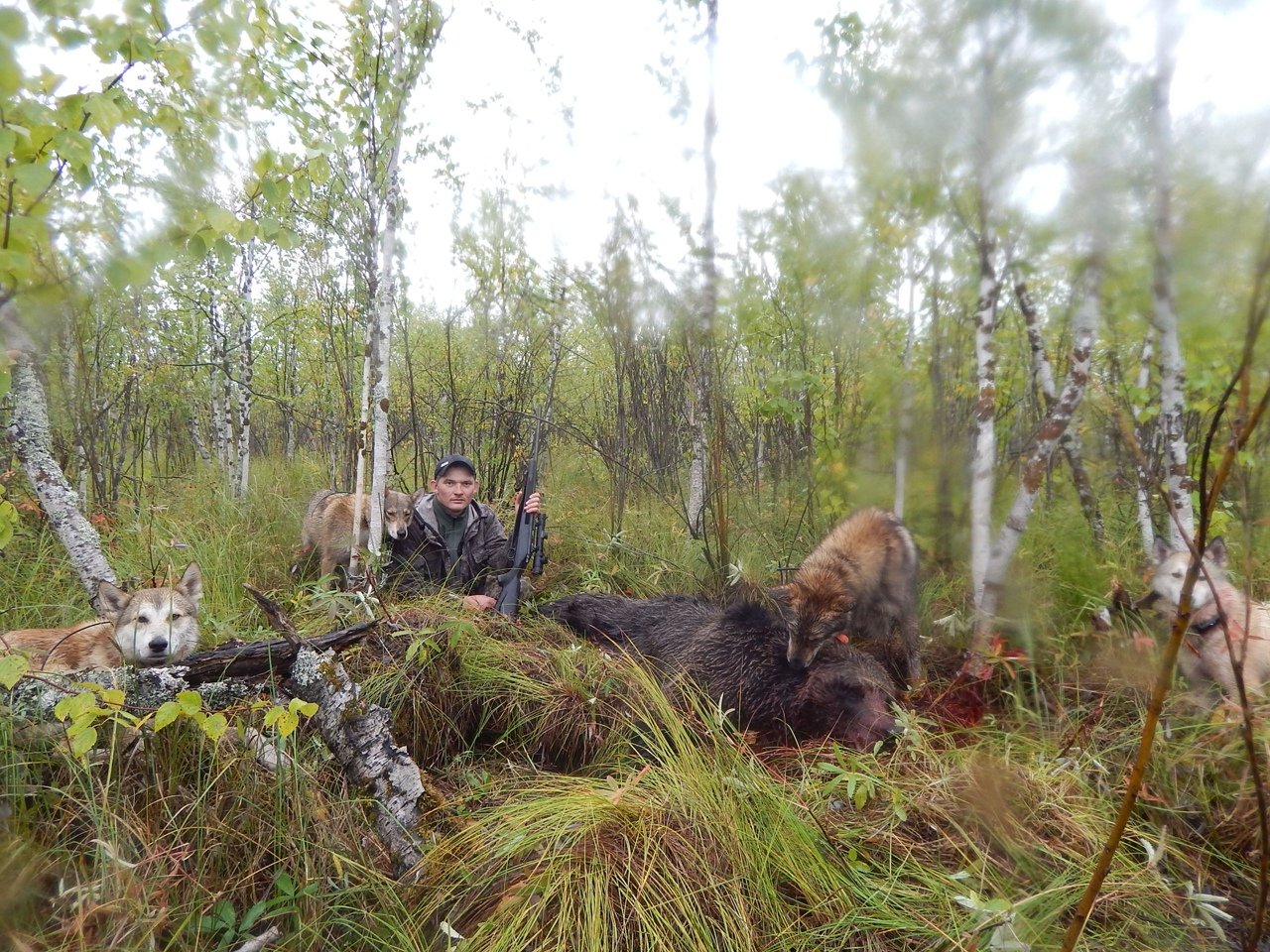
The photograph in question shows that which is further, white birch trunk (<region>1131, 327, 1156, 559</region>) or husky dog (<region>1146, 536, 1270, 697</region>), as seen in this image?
white birch trunk (<region>1131, 327, 1156, 559</region>)

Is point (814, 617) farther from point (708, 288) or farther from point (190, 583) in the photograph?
point (190, 583)

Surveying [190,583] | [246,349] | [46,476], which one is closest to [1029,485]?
[190,583]

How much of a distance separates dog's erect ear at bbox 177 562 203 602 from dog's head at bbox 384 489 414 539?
2122mm

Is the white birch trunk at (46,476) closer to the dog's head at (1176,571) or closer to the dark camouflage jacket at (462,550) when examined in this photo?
the dark camouflage jacket at (462,550)

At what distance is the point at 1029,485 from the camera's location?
2.85m

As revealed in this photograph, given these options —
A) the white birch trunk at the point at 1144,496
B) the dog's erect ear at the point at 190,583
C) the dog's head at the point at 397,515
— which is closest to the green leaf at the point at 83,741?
the dog's erect ear at the point at 190,583

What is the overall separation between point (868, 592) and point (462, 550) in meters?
3.60

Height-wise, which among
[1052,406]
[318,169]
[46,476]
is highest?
[318,169]

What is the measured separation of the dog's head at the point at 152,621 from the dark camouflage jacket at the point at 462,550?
1976 mm

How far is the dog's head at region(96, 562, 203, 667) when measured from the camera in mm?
2924

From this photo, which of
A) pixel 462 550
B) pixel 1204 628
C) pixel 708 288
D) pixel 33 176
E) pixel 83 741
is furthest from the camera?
pixel 462 550

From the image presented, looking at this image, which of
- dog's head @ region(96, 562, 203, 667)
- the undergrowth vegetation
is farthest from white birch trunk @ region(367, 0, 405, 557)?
the undergrowth vegetation

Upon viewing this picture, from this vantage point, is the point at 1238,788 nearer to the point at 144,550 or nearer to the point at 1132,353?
the point at 1132,353

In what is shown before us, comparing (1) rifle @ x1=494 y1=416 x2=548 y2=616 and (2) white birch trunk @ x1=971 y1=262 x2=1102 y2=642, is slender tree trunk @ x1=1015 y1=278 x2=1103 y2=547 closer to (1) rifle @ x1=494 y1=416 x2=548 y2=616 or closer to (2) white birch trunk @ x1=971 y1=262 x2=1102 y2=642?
(2) white birch trunk @ x1=971 y1=262 x2=1102 y2=642
